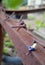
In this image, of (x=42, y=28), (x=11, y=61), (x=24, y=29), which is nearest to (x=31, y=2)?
(x=42, y=28)

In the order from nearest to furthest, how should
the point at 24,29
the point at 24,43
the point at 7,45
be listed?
the point at 24,43 < the point at 24,29 < the point at 7,45

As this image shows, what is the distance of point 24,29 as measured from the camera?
82cm

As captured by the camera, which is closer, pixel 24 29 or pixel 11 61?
pixel 24 29

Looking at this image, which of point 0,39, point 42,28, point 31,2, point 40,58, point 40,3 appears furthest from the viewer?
point 31,2

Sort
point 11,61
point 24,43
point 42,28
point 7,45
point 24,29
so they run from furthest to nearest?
point 42,28 < point 7,45 < point 11,61 < point 24,29 < point 24,43

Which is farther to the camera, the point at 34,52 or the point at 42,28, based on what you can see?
the point at 42,28

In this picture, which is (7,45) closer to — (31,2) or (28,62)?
(28,62)

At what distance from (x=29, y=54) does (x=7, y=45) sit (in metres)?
1.87

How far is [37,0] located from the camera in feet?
19.5

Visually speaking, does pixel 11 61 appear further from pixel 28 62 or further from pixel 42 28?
→ pixel 28 62

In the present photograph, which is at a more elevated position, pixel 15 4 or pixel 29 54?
pixel 29 54

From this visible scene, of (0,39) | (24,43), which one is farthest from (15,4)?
(24,43)


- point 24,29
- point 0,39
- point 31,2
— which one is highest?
point 24,29

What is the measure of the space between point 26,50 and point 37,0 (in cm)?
547
